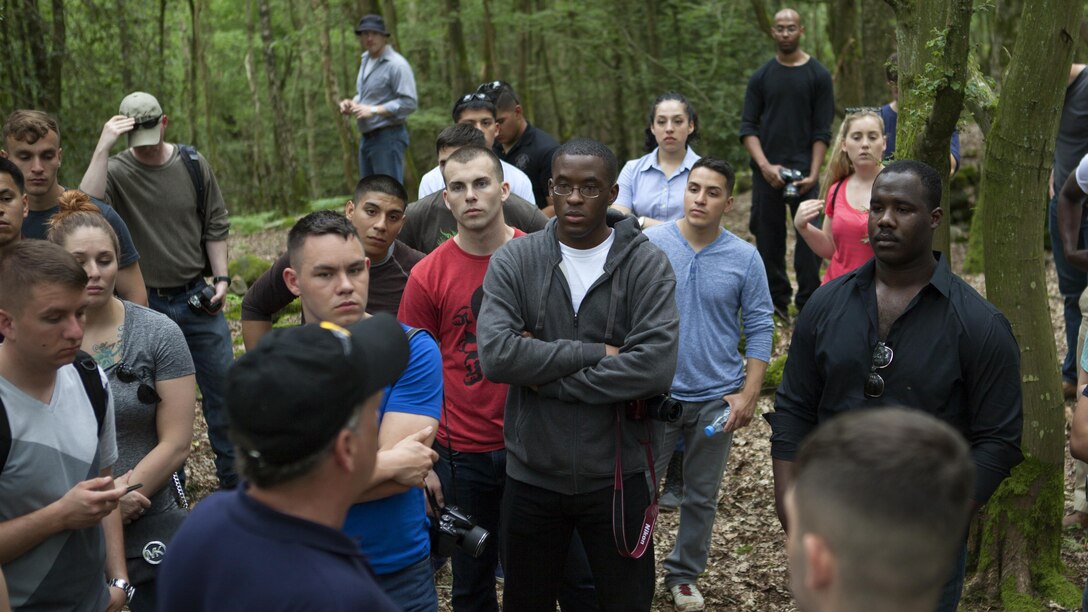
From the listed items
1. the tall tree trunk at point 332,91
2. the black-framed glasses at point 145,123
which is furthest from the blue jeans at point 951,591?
the tall tree trunk at point 332,91

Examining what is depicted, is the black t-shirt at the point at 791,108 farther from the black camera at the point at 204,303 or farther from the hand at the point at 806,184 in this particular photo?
the black camera at the point at 204,303

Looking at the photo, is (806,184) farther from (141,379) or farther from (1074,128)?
(141,379)

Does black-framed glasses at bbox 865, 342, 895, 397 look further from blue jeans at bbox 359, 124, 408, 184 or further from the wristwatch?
blue jeans at bbox 359, 124, 408, 184

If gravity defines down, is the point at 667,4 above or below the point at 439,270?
above

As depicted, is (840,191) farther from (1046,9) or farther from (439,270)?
(439,270)

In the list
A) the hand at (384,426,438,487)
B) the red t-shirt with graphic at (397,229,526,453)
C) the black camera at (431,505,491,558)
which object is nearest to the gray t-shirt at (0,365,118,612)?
the hand at (384,426,438,487)

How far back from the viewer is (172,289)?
666 centimetres

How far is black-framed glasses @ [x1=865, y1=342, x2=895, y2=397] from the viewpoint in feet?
11.8

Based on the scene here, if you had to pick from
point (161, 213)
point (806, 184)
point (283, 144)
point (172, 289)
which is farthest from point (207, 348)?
point (283, 144)

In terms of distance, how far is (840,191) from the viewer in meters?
6.53

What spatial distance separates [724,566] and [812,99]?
15.9ft

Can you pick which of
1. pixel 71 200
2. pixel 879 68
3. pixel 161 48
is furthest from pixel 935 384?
pixel 161 48

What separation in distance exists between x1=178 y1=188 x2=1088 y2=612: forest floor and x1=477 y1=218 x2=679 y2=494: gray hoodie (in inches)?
79.0

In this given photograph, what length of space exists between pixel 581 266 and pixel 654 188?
2991 millimetres
